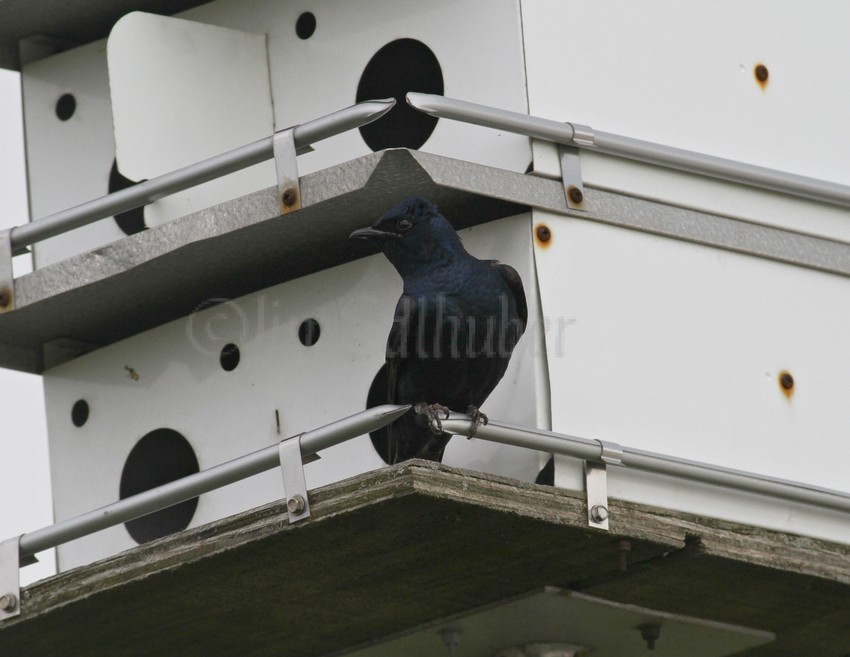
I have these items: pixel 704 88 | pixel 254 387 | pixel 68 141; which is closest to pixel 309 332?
pixel 254 387

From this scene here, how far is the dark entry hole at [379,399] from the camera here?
307 inches

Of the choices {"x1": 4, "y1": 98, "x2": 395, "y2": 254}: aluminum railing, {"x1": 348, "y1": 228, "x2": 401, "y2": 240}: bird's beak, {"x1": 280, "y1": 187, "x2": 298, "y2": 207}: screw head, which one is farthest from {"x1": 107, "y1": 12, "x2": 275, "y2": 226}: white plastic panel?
{"x1": 348, "y1": 228, "x2": 401, "y2": 240}: bird's beak

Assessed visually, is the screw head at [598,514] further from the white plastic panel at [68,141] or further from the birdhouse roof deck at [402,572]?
→ the white plastic panel at [68,141]

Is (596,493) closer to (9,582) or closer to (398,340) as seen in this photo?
(398,340)

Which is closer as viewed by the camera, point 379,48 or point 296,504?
point 296,504

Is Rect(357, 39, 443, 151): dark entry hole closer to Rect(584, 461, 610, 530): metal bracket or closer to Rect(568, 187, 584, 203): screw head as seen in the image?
Rect(568, 187, 584, 203): screw head

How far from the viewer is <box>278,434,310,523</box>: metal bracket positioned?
6801mm

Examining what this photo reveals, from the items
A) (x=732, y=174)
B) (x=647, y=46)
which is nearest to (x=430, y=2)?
(x=647, y=46)

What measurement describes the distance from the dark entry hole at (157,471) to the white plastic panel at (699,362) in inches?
73.2

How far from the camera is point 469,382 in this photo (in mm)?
7402

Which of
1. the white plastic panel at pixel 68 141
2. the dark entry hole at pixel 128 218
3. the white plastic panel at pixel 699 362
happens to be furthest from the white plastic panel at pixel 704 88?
the white plastic panel at pixel 68 141

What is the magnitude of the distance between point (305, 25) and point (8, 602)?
261 cm

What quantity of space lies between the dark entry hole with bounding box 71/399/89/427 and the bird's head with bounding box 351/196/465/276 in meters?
1.73

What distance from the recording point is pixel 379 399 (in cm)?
784
